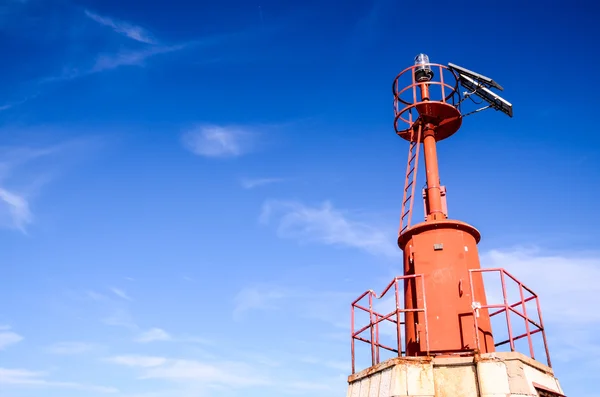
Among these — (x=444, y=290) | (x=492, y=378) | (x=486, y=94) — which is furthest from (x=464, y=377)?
(x=486, y=94)

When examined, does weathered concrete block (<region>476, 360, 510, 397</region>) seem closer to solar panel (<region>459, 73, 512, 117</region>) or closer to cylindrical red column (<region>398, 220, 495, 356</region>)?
cylindrical red column (<region>398, 220, 495, 356</region>)

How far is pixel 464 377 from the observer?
9.36 meters

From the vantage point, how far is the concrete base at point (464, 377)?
29.8 feet

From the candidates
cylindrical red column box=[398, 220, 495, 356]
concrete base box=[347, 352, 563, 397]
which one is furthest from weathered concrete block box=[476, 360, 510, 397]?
cylindrical red column box=[398, 220, 495, 356]

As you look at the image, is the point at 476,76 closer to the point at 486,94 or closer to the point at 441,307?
the point at 486,94

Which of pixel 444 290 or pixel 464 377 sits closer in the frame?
pixel 464 377

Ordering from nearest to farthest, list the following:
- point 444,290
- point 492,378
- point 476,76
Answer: point 492,378 < point 444,290 < point 476,76

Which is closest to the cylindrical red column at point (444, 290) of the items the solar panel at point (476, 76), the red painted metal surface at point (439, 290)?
Result: the red painted metal surface at point (439, 290)

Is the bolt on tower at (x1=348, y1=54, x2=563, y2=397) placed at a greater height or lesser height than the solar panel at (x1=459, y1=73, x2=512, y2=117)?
lesser

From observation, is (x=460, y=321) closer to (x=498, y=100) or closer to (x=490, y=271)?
(x=490, y=271)

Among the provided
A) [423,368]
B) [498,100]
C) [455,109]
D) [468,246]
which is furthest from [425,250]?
[498,100]

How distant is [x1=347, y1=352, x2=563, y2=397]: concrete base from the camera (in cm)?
909

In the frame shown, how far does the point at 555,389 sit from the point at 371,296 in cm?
401

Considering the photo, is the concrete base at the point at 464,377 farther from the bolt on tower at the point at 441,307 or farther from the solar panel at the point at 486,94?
the solar panel at the point at 486,94
